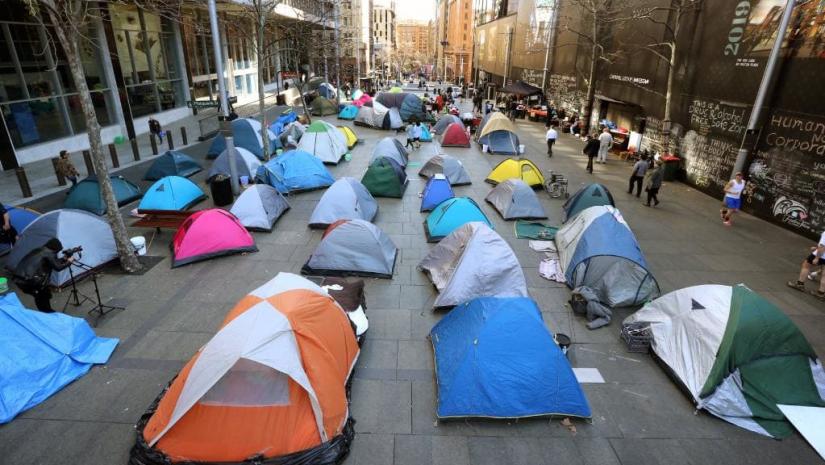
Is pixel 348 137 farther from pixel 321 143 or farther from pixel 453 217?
pixel 453 217

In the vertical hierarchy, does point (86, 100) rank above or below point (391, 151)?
above

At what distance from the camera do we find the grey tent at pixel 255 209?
12281mm

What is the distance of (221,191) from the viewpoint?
14.2 meters

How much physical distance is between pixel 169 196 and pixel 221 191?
1622mm

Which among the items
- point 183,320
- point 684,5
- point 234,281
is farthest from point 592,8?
point 183,320

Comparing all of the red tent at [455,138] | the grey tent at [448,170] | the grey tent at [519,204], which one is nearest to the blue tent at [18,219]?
the grey tent at [448,170]

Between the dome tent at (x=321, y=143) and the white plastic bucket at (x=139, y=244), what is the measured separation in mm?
9214

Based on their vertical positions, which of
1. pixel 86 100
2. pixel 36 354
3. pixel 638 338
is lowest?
pixel 638 338

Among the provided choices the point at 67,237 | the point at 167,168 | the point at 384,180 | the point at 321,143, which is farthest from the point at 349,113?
the point at 67,237

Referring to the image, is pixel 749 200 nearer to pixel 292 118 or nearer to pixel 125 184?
pixel 125 184

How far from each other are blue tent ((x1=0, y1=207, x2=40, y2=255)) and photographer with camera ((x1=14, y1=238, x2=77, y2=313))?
398cm

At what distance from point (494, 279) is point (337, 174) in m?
11.6

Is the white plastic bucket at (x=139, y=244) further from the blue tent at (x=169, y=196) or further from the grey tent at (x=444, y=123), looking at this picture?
the grey tent at (x=444, y=123)

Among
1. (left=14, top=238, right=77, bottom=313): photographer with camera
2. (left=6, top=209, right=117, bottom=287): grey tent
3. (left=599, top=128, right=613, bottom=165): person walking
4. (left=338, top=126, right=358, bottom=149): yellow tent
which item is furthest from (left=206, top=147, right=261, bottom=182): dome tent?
(left=599, top=128, right=613, bottom=165): person walking
